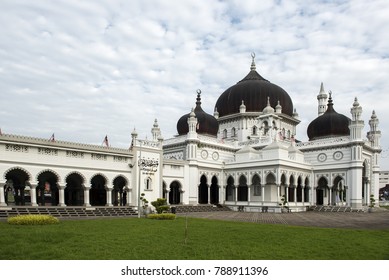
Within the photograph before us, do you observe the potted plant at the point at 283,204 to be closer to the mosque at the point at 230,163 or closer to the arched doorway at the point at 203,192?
the mosque at the point at 230,163

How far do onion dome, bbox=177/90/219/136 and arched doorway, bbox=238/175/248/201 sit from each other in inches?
389

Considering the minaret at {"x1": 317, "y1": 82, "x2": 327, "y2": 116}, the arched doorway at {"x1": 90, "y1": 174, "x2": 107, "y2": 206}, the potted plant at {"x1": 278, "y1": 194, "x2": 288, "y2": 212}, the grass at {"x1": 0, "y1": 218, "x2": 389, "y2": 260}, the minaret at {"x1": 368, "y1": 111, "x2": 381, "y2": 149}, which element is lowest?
the potted plant at {"x1": 278, "y1": 194, "x2": 288, "y2": 212}

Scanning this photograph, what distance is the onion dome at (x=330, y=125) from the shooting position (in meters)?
53.2

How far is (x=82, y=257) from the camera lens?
1155 cm

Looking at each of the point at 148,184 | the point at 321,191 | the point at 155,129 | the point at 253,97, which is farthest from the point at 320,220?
the point at 155,129

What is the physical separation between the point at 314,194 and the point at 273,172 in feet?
33.8

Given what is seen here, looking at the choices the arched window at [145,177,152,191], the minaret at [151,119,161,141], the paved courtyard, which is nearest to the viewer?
the paved courtyard

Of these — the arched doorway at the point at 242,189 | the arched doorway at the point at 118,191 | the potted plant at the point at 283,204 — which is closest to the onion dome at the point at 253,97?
the arched doorway at the point at 242,189

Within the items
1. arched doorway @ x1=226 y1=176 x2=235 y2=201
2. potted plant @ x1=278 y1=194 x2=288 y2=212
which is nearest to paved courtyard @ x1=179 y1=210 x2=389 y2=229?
potted plant @ x1=278 y1=194 x2=288 y2=212

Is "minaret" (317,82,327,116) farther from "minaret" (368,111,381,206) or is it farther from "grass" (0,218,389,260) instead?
"grass" (0,218,389,260)

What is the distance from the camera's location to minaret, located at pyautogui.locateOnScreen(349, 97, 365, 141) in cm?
4753

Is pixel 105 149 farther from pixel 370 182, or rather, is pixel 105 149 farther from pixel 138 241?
pixel 370 182

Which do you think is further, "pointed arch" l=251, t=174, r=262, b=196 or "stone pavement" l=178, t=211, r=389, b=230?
"pointed arch" l=251, t=174, r=262, b=196

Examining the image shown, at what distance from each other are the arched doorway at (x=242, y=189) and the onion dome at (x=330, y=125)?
14.1m
